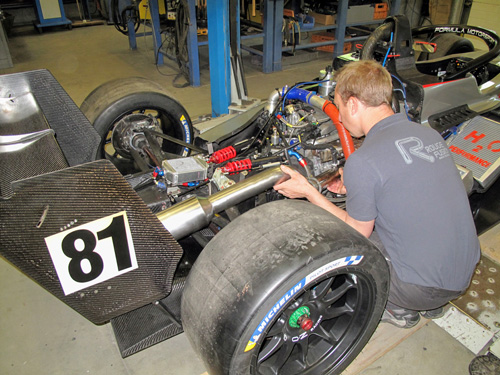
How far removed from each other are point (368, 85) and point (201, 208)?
0.96 meters

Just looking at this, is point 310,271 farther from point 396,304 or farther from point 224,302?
point 396,304

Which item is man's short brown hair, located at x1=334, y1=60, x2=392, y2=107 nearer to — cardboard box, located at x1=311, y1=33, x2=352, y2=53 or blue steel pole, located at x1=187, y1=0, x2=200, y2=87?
blue steel pole, located at x1=187, y1=0, x2=200, y2=87

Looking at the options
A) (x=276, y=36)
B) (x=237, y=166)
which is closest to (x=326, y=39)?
(x=276, y=36)

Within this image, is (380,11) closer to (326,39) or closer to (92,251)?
(326,39)

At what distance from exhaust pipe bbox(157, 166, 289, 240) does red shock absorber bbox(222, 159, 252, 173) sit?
0.34 metres

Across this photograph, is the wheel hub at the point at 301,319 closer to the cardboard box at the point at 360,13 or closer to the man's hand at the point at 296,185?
the man's hand at the point at 296,185

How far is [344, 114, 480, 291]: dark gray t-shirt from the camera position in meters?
1.58

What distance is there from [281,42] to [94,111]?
15.2 feet

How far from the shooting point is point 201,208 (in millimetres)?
1646

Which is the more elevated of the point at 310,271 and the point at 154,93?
the point at 154,93

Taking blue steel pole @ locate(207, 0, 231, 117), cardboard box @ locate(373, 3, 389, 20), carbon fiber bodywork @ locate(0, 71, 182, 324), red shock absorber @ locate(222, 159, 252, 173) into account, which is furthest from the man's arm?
cardboard box @ locate(373, 3, 389, 20)

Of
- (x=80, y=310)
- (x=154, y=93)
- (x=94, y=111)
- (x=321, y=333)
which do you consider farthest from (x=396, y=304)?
(x=94, y=111)

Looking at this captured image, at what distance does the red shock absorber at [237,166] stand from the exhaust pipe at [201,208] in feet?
1.12

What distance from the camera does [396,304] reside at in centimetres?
198
